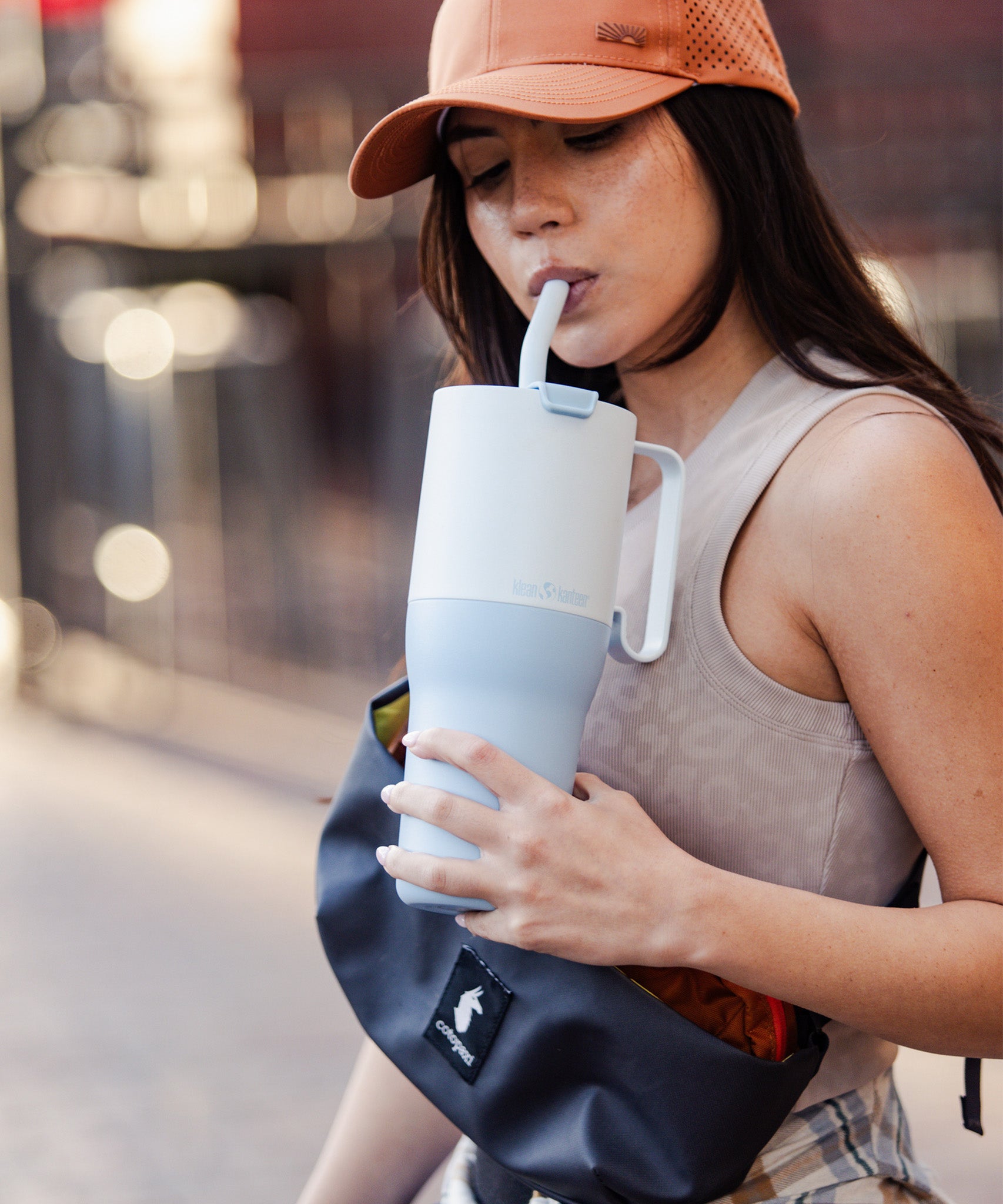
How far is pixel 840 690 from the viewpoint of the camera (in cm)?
105

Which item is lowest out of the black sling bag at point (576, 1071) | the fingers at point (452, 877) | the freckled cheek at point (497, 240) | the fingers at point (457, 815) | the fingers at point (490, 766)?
the black sling bag at point (576, 1071)

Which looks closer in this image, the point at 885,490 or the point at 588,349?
the point at 885,490

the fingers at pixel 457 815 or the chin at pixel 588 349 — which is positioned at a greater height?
the chin at pixel 588 349

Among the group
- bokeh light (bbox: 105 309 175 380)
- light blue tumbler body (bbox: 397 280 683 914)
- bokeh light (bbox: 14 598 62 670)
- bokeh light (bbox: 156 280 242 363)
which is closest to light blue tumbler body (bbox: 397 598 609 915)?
light blue tumbler body (bbox: 397 280 683 914)

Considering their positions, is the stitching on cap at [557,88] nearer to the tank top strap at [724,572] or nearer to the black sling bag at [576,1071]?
the tank top strap at [724,572]

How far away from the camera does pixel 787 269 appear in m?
1.22

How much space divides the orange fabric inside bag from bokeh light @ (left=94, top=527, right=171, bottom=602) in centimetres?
753

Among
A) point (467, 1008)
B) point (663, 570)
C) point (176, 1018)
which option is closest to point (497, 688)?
point (663, 570)

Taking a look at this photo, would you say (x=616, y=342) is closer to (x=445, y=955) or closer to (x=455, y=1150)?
(x=445, y=955)

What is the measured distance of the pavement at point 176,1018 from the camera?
2.92 metres

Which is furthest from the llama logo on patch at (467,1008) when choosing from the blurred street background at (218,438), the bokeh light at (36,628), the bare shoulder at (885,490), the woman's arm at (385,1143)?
the bokeh light at (36,628)

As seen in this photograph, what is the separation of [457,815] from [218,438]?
294 inches

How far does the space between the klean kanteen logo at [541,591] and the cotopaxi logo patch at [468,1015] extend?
33 centimetres

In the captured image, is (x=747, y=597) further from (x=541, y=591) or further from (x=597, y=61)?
(x=597, y=61)
